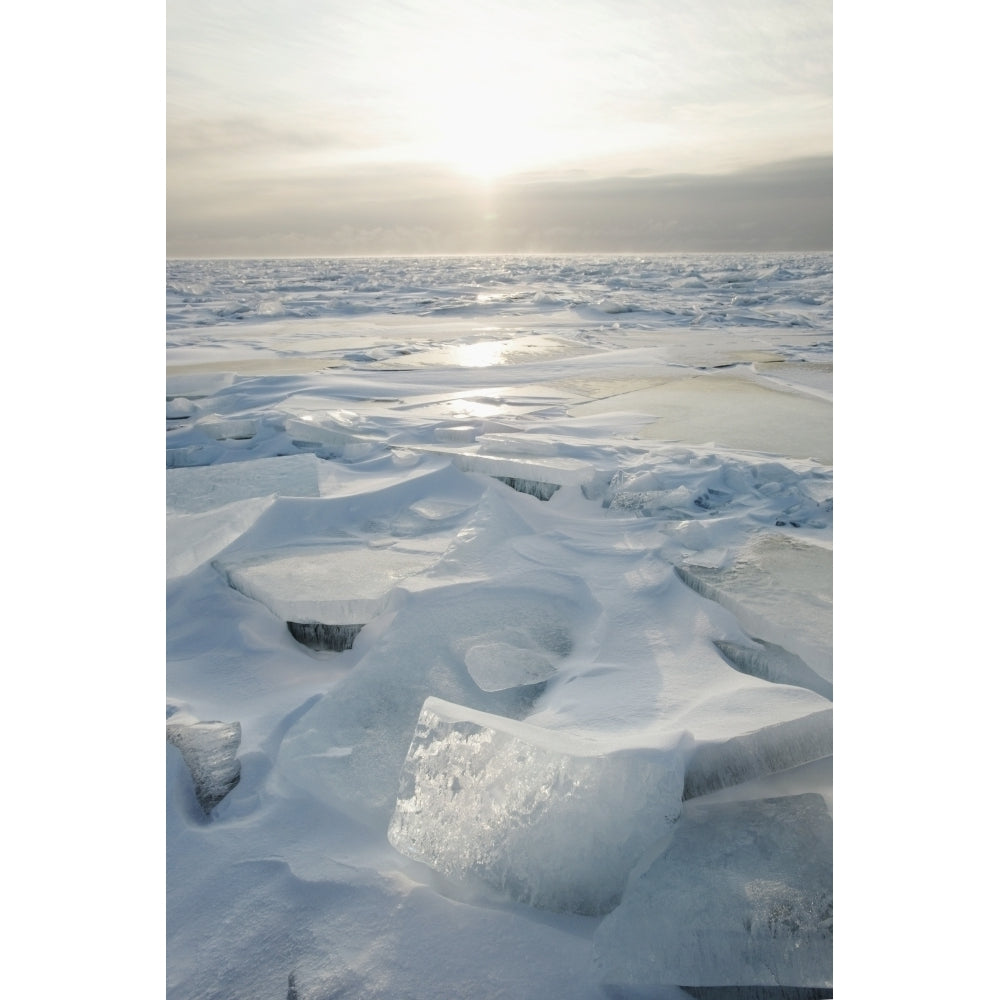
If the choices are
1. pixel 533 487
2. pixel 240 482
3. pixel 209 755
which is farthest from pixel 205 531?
pixel 533 487

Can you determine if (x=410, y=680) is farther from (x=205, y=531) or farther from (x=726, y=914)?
(x=205, y=531)

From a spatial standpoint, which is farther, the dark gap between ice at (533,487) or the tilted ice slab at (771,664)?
the dark gap between ice at (533,487)

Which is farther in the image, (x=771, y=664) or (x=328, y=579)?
(x=328, y=579)

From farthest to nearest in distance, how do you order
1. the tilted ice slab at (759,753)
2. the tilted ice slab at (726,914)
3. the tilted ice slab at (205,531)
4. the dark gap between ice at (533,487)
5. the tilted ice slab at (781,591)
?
the dark gap between ice at (533,487) → the tilted ice slab at (205,531) → the tilted ice slab at (781,591) → the tilted ice slab at (759,753) → the tilted ice slab at (726,914)

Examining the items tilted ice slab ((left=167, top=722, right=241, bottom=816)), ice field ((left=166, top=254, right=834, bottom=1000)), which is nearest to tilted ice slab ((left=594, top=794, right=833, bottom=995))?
ice field ((left=166, top=254, right=834, bottom=1000))

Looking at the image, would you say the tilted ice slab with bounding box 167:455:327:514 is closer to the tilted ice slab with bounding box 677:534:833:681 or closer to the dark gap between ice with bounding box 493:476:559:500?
the dark gap between ice with bounding box 493:476:559:500

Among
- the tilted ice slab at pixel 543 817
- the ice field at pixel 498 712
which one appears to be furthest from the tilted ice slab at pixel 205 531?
the tilted ice slab at pixel 543 817

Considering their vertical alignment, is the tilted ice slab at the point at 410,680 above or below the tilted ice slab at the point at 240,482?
below

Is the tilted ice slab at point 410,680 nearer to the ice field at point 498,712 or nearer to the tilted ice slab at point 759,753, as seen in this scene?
the ice field at point 498,712
